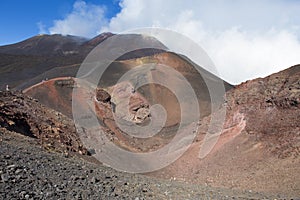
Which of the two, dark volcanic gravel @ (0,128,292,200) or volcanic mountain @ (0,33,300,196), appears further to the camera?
volcanic mountain @ (0,33,300,196)

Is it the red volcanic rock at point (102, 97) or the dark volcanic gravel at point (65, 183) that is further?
the red volcanic rock at point (102, 97)

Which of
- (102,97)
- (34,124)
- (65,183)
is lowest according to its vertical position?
(65,183)

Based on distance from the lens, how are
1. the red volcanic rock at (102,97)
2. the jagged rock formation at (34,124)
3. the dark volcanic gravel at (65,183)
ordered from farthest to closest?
1. the red volcanic rock at (102,97)
2. the jagged rock formation at (34,124)
3. the dark volcanic gravel at (65,183)

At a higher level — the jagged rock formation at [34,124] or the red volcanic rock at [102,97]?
the red volcanic rock at [102,97]

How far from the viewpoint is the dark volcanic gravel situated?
25.0ft

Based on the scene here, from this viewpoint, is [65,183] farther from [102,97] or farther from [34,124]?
[102,97]

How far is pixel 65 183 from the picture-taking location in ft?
27.8

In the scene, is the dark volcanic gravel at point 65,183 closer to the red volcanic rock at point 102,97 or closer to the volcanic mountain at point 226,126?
the volcanic mountain at point 226,126

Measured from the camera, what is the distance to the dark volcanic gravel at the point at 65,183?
762cm

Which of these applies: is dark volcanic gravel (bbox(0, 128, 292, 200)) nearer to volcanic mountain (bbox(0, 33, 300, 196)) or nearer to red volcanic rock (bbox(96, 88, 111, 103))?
volcanic mountain (bbox(0, 33, 300, 196))

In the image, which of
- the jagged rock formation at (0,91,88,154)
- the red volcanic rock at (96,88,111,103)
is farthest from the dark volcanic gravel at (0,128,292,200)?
the red volcanic rock at (96,88,111,103)

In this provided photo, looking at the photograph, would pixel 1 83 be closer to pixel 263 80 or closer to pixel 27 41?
pixel 263 80

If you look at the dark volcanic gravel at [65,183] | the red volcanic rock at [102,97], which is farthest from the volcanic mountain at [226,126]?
the dark volcanic gravel at [65,183]

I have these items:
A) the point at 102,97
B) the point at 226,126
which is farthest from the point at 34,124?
the point at 102,97
